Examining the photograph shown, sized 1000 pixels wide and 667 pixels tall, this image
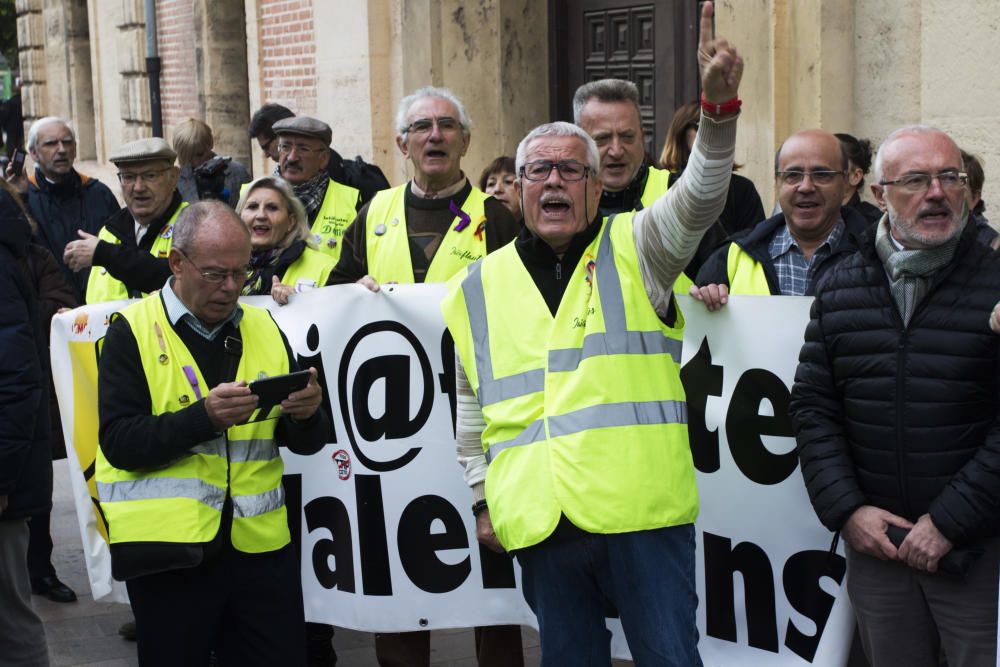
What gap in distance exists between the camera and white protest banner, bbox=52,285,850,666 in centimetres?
455

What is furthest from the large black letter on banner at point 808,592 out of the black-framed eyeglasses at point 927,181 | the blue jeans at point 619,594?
the black-framed eyeglasses at point 927,181

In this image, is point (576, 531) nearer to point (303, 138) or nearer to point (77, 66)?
point (303, 138)

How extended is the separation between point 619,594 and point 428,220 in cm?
213

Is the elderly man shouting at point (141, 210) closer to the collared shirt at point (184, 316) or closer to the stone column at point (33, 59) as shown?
the collared shirt at point (184, 316)

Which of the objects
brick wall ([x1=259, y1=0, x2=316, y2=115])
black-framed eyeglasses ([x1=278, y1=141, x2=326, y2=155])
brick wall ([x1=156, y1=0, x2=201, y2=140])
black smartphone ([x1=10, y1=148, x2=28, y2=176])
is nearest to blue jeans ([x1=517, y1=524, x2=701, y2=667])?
black-framed eyeglasses ([x1=278, y1=141, x2=326, y2=155])

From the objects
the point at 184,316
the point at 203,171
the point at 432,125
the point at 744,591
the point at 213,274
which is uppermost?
the point at 432,125

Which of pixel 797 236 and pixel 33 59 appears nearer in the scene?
pixel 797 236

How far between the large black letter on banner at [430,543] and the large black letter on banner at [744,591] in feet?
3.01

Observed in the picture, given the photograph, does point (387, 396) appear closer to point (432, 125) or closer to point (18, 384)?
point (432, 125)

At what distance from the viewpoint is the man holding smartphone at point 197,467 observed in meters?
3.95

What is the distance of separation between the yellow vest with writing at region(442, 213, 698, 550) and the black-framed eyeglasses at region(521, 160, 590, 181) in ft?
0.57

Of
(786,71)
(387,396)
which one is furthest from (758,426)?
(786,71)

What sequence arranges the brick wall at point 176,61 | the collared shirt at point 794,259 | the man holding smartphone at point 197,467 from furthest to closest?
the brick wall at point 176,61, the collared shirt at point 794,259, the man holding smartphone at point 197,467

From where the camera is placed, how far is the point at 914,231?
3725mm
